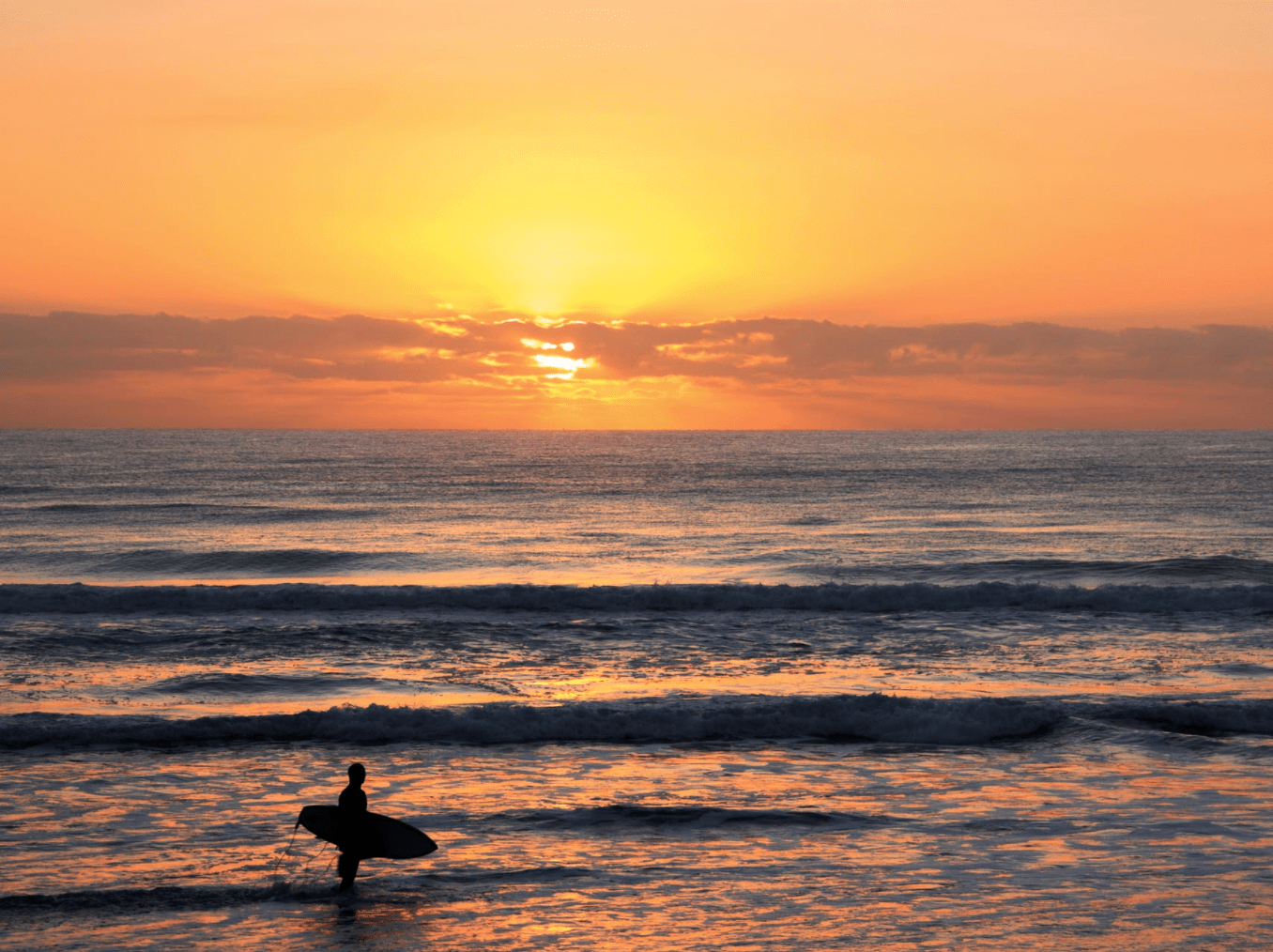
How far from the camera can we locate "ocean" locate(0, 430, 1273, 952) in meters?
9.84

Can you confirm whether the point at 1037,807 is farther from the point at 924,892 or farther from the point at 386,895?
the point at 386,895

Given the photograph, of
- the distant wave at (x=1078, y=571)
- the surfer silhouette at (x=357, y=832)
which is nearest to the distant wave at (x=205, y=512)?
the distant wave at (x=1078, y=571)

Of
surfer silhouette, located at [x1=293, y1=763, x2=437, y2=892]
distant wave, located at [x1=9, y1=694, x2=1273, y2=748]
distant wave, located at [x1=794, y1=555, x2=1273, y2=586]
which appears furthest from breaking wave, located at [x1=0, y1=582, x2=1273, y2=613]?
surfer silhouette, located at [x1=293, y1=763, x2=437, y2=892]

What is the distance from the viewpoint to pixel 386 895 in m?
10.3

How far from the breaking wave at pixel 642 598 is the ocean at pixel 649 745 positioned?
129mm

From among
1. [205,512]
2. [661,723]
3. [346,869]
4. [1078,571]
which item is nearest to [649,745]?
[661,723]

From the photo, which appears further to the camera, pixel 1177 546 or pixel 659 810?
pixel 1177 546

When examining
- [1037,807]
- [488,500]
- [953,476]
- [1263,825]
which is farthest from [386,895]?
[953,476]

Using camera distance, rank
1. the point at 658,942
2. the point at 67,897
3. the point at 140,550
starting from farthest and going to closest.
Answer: the point at 140,550 → the point at 67,897 → the point at 658,942

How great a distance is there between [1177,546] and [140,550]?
129 ft

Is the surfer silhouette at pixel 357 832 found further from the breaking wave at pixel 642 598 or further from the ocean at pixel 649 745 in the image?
the breaking wave at pixel 642 598

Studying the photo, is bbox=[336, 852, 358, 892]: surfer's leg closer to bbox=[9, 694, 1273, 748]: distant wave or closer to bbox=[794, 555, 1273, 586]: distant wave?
bbox=[9, 694, 1273, 748]: distant wave

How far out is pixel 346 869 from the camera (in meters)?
10.3

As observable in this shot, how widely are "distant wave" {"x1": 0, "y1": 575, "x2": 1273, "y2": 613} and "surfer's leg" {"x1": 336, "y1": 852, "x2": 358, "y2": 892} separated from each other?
17997 mm
